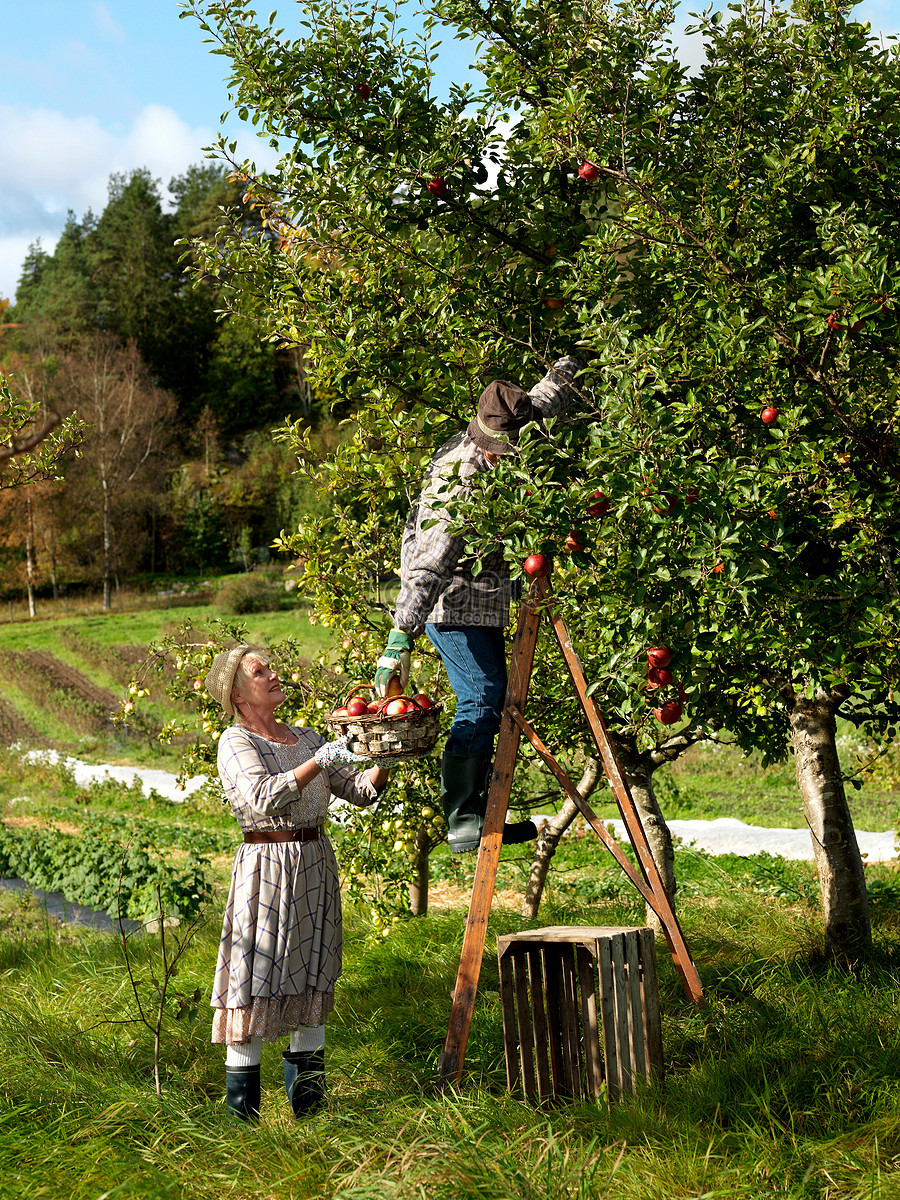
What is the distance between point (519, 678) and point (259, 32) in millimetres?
2773

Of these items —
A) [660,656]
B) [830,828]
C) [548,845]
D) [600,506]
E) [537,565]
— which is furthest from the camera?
[548,845]

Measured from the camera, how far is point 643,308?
4.32m

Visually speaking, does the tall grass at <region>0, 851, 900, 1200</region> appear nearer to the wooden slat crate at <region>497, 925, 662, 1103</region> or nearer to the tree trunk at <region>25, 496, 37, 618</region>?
the wooden slat crate at <region>497, 925, 662, 1103</region>

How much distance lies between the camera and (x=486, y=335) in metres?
4.44

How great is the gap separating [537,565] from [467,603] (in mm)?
581

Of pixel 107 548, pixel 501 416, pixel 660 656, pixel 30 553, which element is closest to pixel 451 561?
pixel 501 416

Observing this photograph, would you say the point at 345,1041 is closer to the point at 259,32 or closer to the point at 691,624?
the point at 691,624

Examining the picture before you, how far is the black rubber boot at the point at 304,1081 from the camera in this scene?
3.45 m

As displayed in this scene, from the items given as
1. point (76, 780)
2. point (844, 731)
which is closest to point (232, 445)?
point (76, 780)

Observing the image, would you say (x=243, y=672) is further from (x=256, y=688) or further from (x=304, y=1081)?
(x=304, y=1081)

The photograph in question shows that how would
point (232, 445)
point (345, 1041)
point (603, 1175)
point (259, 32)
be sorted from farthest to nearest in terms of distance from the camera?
point (232, 445) < point (345, 1041) < point (259, 32) < point (603, 1175)

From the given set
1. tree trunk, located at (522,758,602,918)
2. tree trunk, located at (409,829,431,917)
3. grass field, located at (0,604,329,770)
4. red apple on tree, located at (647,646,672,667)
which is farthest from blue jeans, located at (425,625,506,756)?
grass field, located at (0,604,329,770)

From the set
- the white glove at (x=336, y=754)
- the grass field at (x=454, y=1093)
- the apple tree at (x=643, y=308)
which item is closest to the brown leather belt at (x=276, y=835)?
the white glove at (x=336, y=754)

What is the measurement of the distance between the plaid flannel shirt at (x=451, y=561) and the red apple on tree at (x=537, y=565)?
312 mm
